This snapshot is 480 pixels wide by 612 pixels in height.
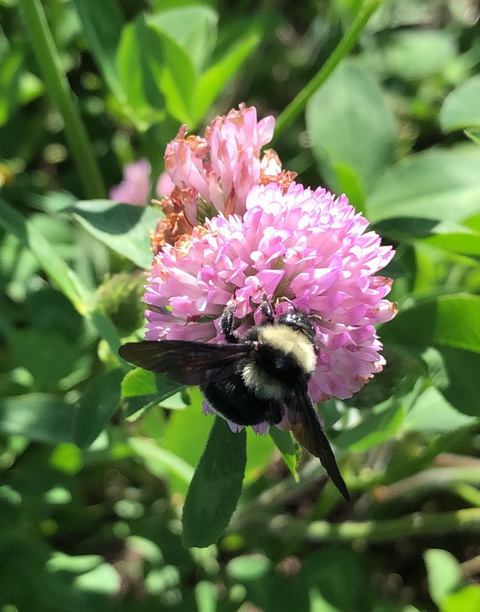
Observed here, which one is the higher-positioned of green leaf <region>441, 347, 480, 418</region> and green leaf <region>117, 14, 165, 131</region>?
green leaf <region>117, 14, 165, 131</region>

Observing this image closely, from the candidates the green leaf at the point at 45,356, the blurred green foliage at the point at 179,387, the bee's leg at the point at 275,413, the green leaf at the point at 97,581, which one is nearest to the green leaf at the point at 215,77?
the blurred green foliage at the point at 179,387

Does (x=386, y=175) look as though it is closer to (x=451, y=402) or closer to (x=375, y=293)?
(x=451, y=402)

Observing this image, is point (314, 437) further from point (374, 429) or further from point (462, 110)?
point (462, 110)

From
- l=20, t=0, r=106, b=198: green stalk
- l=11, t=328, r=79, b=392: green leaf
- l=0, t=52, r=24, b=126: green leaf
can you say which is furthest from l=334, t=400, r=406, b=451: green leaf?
l=0, t=52, r=24, b=126: green leaf

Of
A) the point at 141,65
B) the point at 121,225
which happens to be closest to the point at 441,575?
the point at 121,225

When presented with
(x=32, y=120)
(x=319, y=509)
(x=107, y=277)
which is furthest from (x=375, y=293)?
(x=32, y=120)

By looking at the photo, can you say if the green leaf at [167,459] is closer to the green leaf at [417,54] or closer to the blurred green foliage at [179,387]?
the blurred green foliage at [179,387]

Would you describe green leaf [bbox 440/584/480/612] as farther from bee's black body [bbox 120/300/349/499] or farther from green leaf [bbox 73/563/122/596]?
bee's black body [bbox 120/300/349/499]
